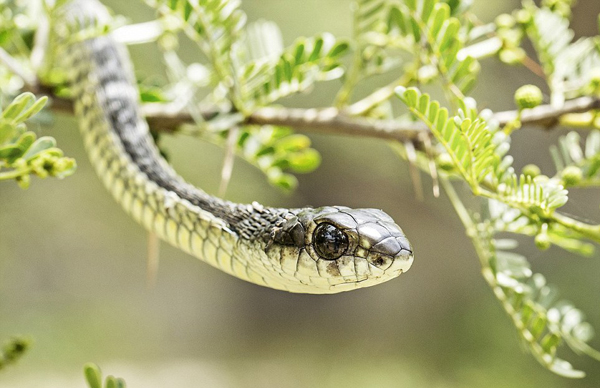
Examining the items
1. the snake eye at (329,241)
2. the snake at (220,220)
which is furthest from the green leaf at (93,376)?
the snake eye at (329,241)

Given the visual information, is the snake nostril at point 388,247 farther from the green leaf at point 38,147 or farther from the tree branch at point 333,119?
the green leaf at point 38,147

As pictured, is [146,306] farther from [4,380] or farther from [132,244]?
[4,380]

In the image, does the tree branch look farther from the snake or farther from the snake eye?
the snake eye

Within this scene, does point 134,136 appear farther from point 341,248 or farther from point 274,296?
point 274,296

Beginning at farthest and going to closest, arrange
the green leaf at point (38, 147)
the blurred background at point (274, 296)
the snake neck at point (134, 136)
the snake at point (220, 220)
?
the blurred background at point (274, 296)
the snake neck at point (134, 136)
the snake at point (220, 220)
the green leaf at point (38, 147)

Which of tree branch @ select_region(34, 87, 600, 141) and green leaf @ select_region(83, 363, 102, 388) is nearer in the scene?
green leaf @ select_region(83, 363, 102, 388)

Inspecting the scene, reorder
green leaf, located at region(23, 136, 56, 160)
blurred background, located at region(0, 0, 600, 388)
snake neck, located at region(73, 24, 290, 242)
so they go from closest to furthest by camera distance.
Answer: green leaf, located at region(23, 136, 56, 160)
snake neck, located at region(73, 24, 290, 242)
blurred background, located at region(0, 0, 600, 388)

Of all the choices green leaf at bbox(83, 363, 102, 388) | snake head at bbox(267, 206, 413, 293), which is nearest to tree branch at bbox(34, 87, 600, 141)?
snake head at bbox(267, 206, 413, 293)

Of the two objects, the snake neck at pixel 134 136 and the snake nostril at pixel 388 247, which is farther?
the snake neck at pixel 134 136

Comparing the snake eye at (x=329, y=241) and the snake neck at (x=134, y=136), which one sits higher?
the snake neck at (x=134, y=136)
